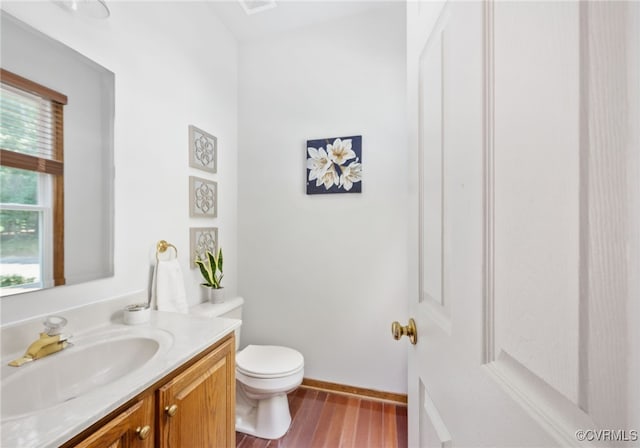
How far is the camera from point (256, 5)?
5.78 ft

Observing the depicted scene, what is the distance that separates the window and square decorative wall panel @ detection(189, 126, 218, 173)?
2.14ft

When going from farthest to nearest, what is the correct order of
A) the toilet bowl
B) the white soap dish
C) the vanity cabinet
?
1. the toilet bowl
2. the white soap dish
3. the vanity cabinet

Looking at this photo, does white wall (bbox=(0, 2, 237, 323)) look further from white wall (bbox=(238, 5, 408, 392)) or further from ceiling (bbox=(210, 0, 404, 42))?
white wall (bbox=(238, 5, 408, 392))

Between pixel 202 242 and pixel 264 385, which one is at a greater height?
pixel 202 242

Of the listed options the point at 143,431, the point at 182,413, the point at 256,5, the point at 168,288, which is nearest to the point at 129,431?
the point at 143,431

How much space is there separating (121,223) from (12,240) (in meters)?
0.37

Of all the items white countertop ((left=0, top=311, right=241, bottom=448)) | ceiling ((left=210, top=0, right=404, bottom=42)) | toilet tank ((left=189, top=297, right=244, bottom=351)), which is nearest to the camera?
white countertop ((left=0, top=311, right=241, bottom=448))

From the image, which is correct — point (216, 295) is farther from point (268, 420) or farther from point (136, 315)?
point (268, 420)

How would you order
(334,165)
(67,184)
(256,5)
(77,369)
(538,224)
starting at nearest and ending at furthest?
1. (538,224)
2. (77,369)
3. (67,184)
4. (256,5)
5. (334,165)

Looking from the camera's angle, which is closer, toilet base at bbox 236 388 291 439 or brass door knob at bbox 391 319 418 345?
brass door knob at bbox 391 319 418 345

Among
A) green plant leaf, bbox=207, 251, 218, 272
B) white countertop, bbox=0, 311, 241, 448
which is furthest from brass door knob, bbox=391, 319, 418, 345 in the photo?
green plant leaf, bbox=207, 251, 218, 272

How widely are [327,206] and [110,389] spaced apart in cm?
149

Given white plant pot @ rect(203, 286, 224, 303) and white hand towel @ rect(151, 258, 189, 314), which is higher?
white hand towel @ rect(151, 258, 189, 314)

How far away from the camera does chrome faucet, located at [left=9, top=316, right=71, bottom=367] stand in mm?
812
